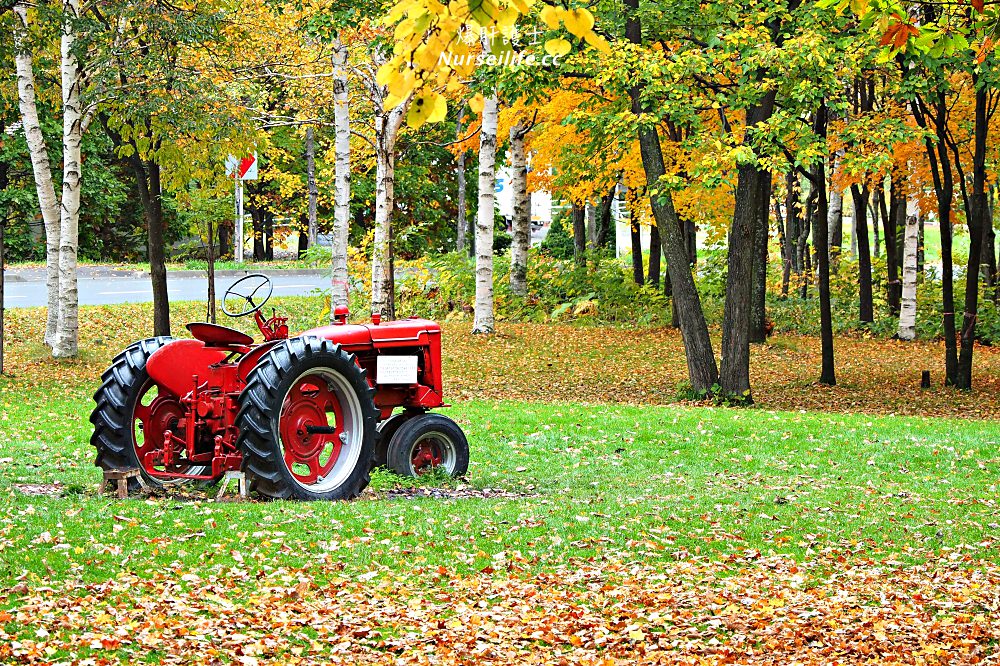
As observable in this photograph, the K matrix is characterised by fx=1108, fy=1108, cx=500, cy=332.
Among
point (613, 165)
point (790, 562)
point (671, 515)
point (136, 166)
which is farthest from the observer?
point (613, 165)

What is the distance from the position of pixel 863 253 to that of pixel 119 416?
20274mm

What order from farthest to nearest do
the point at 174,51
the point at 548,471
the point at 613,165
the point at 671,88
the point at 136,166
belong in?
1. the point at 613,165
2. the point at 136,166
3. the point at 174,51
4. the point at 671,88
5. the point at 548,471

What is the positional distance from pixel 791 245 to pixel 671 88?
66.4 ft

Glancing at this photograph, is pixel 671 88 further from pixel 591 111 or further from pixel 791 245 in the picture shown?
pixel 791 245

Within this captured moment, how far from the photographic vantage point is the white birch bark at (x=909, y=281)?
25.1 metres

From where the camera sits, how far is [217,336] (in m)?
8.66

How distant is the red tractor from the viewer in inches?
322

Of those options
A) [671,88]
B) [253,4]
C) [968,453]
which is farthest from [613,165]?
[968,453]

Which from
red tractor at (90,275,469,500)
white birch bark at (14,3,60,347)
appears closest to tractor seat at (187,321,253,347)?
red tractor at (90,275,469,500)

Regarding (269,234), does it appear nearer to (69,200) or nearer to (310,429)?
(69,200)

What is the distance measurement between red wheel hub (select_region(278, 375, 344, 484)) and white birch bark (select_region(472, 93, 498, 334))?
1479 centimetres

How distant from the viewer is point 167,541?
269 inches

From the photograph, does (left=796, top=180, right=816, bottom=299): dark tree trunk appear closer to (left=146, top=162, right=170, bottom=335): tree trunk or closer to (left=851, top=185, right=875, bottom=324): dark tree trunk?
(left=851, top=185, right=875, bottom=324): dark tree trunk

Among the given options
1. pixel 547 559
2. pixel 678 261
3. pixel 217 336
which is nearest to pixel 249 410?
pixel 217 336
